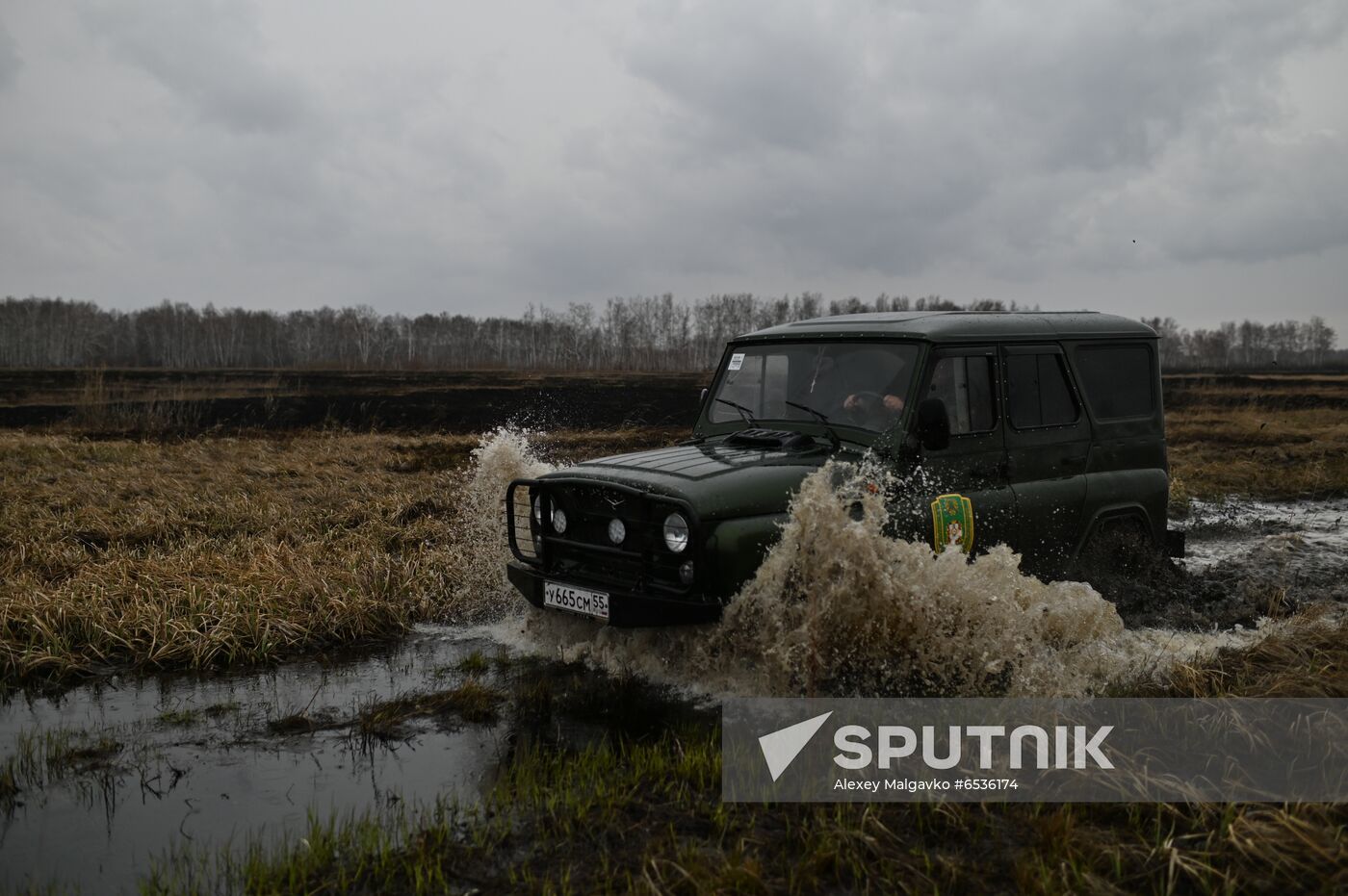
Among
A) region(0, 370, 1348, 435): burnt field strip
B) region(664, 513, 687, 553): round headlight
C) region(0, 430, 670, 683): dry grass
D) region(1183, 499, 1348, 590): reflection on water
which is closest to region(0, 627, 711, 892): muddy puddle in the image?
region(0, 430, 670, 683): dry grass

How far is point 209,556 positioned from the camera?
9.17m

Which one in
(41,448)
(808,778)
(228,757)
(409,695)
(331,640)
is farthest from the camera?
(41,448)

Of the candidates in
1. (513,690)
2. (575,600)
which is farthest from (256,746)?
(575,600)

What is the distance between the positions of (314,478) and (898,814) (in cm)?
1152

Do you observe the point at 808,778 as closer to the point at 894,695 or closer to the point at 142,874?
the point at 894,695

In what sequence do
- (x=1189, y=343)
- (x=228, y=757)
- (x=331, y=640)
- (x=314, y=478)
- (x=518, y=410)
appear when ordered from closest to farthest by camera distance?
(x=228, y=757)
(x=331, y=640)
(x=314, y=478)
(x=518, y=410)
(x=1189, y=343)

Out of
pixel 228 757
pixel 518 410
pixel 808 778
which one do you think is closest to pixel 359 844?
pixel 228 757

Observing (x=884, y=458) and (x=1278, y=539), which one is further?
(x=1278, y=539)

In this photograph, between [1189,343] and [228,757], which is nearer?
[228,757]

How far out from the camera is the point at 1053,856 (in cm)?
379

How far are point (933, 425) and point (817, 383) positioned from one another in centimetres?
93

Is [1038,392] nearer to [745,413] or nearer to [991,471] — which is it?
[991,471]

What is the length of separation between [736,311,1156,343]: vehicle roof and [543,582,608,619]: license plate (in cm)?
236

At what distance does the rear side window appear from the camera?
7500 mm
